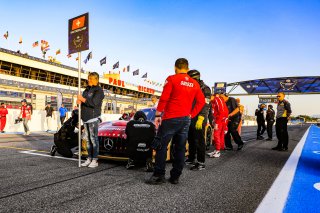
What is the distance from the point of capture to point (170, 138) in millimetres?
3670

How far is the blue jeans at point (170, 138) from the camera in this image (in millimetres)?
3627

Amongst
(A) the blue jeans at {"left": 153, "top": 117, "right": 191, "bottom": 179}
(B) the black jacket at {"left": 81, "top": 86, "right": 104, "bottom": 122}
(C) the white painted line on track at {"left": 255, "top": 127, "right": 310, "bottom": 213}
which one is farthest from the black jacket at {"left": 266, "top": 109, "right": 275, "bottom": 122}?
(A) the blue jeans at {"left": 153, "top": 117, "right": 191, "bottom": 179}

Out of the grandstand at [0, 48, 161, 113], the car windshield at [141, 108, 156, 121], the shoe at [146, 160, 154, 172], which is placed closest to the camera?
the shoe at [146, 160, 154, 172]

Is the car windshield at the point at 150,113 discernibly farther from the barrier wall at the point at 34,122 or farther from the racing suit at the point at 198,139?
the barrier wall at the point at 34,122

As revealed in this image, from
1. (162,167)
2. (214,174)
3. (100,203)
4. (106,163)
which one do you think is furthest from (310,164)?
(100,203)

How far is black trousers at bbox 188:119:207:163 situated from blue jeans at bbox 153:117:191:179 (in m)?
1.18

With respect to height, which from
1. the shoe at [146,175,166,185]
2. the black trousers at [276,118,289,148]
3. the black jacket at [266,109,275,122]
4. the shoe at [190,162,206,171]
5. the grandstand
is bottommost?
the shoe at [190,162,206,171]

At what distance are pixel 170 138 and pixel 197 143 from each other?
4.79 feet

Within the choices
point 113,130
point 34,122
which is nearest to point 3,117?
Answer: point 34,122

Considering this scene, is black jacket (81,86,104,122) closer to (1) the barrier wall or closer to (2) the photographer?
(2) the photographer

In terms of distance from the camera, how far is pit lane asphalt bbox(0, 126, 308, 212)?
8.54 feet

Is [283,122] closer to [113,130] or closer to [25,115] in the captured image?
[113,130]

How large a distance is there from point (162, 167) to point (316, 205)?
5.80 ft

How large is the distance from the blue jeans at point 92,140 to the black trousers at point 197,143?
1755 millimetres
